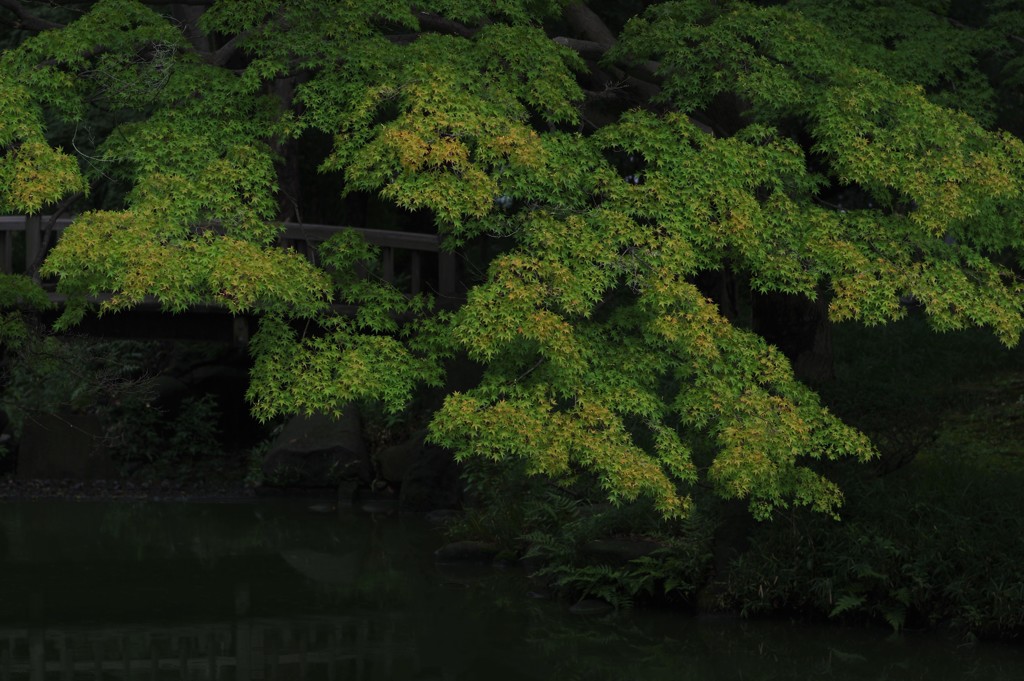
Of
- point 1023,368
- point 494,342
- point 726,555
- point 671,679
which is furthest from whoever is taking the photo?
point 1023,368

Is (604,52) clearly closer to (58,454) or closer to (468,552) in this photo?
(468,552)

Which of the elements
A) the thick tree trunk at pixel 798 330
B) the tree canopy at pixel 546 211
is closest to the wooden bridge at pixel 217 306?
the tree canopy at pixel 546 211

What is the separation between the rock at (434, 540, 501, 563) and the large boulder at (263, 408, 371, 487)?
234 inches

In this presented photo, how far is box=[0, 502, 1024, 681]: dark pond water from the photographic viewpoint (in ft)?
40.6

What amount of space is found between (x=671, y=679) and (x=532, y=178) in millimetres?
4683

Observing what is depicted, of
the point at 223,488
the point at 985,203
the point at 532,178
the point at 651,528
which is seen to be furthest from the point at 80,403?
the point at 985,203

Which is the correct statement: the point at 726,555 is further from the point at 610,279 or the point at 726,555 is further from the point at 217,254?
the point at 217,254

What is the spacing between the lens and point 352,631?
13.9 meters

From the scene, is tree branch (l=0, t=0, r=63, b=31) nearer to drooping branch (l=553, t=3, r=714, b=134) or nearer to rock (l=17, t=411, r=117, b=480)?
drooping branch (l=553, t=3, r=714, b=134)

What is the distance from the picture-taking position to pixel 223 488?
80.1 ft

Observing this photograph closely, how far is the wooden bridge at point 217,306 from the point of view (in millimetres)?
17438

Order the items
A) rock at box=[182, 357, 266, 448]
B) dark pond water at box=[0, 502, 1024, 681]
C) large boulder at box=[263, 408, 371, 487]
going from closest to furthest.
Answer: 1. dark pond water at box=[0, 502, 1024, 681]
2. large boulder at box=[263, 408, 371, 487]
3. rock at box=[182, 357, 266, 448]

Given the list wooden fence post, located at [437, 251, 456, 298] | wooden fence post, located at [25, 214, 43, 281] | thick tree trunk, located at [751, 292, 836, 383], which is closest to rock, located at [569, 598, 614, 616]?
thick tree trunk, located at [751, 292, 836, 383]

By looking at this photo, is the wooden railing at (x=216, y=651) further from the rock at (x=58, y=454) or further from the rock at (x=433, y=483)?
the rock at (x=58, y=454)
